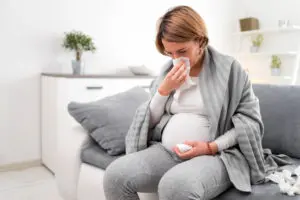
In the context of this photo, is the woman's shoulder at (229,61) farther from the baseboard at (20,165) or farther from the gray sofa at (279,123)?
the baseboard at (20,165)

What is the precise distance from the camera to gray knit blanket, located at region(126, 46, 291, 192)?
1.14 meters

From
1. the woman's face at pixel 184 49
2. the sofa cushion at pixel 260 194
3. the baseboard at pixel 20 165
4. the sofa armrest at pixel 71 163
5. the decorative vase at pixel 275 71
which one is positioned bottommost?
the baseboard at pixel 20 165

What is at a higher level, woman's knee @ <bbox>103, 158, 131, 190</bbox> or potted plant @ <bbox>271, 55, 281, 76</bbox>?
potted plant @ <bbox>271, 55, 281, 76</bbox>

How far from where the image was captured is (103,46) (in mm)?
3045

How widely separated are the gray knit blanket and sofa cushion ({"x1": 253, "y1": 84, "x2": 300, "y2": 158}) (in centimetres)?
10

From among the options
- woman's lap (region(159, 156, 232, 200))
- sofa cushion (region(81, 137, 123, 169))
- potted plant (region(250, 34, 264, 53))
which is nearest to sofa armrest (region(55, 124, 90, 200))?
sofa cushion (region(81, 137, 123, 169))

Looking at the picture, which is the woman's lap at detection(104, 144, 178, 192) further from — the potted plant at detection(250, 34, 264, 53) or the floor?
the potted plant at detection(250, 34, 264, 53)

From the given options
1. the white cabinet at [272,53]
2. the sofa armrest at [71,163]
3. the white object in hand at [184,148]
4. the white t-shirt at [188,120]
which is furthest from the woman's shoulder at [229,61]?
the white cabinet at [272,53]

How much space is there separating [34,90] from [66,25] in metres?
0.63

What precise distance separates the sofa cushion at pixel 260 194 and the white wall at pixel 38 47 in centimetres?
204

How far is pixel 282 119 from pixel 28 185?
5.69 feet

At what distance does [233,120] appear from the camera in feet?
3.91

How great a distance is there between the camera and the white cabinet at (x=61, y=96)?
2420 mm

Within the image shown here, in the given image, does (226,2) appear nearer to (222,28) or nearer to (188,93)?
(222,28)
